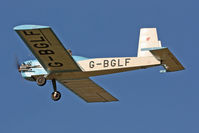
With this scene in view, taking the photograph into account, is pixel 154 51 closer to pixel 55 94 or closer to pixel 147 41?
pixel 147 41

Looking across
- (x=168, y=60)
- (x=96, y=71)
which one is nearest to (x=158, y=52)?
(x=168, y=60)

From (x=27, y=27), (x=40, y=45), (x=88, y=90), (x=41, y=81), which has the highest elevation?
(x=27, y=27)

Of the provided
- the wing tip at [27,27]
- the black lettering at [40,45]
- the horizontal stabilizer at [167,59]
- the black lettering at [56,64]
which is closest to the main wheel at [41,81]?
the black lettering at [56,64]

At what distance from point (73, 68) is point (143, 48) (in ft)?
10.3

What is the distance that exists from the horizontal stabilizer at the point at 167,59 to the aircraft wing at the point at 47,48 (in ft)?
11.8

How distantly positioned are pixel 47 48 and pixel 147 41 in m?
4.05

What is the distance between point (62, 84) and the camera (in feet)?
109

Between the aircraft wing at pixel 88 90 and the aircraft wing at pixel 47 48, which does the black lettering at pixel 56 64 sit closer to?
the aircraft wing at pixel 47 48

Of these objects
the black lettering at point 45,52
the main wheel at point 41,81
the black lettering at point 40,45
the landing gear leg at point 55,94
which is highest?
the black lettering at point 40,45

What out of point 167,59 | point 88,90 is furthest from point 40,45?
point 88,90

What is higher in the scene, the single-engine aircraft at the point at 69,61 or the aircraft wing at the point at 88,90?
the single-engine aircraft at the point at 69,61

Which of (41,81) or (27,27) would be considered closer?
(27,27)

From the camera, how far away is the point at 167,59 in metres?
29.3

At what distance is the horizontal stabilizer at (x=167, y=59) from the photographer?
28688 millimetres
